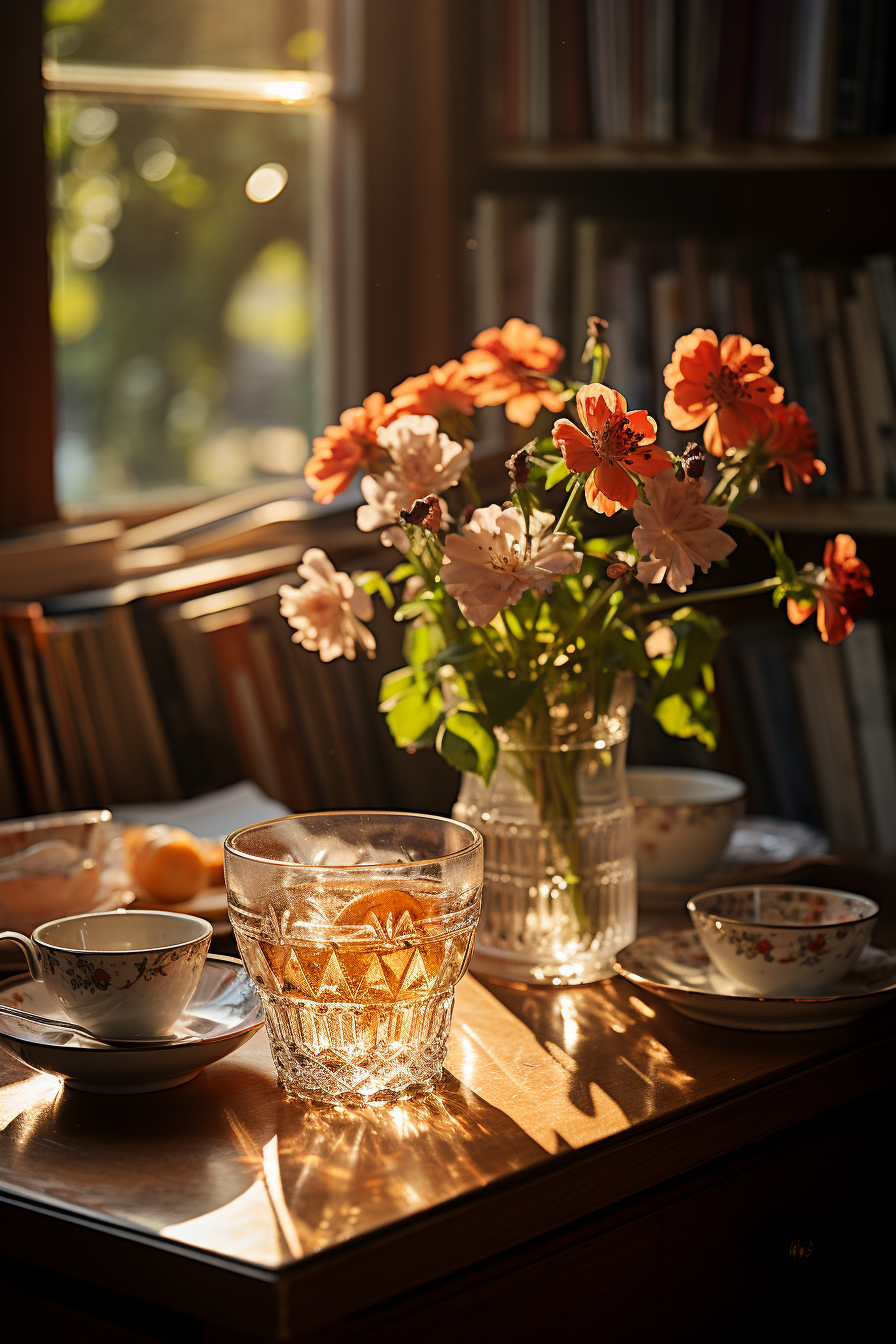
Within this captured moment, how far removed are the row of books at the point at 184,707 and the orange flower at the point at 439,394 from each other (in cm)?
55

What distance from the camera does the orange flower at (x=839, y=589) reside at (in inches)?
38.5

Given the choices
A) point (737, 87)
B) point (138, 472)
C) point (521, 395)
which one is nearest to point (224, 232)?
point (138, 472)

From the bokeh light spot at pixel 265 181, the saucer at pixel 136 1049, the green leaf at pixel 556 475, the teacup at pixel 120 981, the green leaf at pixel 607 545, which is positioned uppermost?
the bokeh light spot at pixel 265 181

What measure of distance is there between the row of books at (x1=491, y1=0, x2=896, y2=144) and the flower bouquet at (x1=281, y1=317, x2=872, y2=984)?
711 millimetres

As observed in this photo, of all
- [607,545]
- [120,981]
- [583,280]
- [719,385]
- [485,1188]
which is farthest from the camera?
[583,280]

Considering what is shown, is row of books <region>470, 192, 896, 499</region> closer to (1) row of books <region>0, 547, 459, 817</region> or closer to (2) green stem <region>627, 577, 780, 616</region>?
(1) row of books <region>0, 547, 459, 817</region>

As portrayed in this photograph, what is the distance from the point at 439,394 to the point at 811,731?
2.71 feet

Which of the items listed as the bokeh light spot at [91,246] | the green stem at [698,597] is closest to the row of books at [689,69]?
the bokeh light spot at [91,246]

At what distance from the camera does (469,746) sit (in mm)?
1005

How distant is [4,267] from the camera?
5.27ft

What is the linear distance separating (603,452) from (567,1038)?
0.38 meters

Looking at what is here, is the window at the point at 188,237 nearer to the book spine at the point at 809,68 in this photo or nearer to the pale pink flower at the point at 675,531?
the book spine at the point at 809,68

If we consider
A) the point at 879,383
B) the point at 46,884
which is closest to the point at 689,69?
the point at 879,383

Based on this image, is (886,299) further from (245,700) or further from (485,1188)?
(485,1188)
